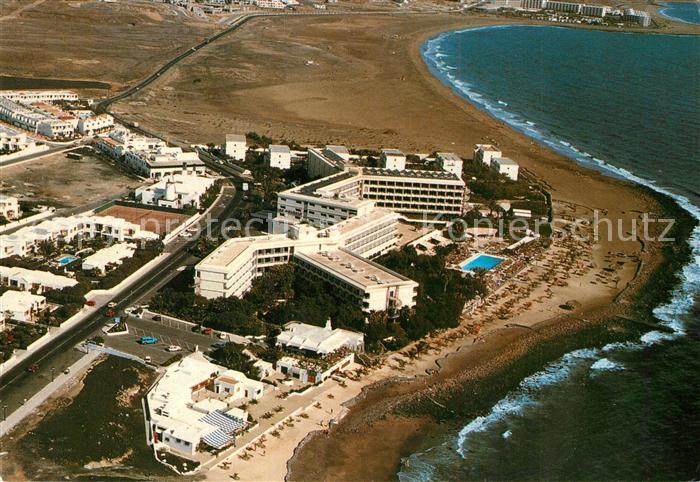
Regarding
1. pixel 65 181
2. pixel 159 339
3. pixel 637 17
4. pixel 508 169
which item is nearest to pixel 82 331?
pixel 159 339

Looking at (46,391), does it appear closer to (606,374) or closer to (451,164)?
(606,374)

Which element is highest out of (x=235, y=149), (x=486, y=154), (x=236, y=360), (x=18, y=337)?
(x=486, y=154)

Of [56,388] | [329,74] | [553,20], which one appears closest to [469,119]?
[329,74]

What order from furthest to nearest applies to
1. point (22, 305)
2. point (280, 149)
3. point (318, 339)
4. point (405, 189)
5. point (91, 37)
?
point (91, 37)
point (280, 149)
point (405, 189)
point (22, 305)
point (318, 339)

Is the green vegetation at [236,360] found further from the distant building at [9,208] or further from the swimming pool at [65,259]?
the distant building at [9,208]

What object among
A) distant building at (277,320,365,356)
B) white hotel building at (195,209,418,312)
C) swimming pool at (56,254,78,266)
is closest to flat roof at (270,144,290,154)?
white hotel building at (195,209,418,312)

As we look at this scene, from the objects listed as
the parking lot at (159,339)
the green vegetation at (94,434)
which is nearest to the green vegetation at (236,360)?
the parking lot at (159,339)
